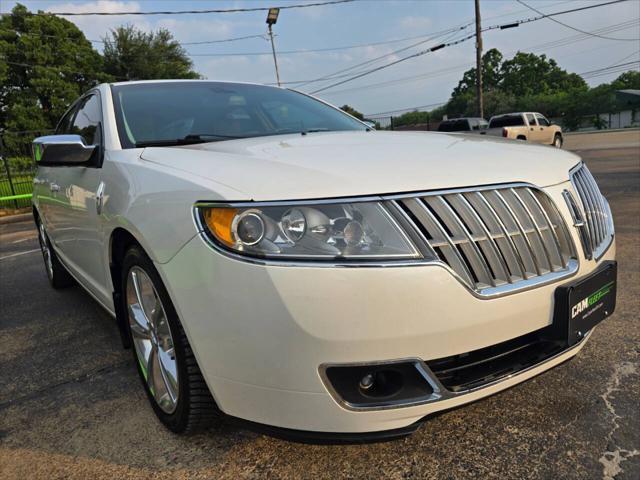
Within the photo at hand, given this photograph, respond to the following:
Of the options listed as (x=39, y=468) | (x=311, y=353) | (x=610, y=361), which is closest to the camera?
(x=311, y=353)

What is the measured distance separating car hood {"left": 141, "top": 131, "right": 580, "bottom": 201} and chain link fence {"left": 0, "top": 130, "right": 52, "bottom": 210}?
12.2 metres

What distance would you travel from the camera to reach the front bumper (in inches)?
53.5

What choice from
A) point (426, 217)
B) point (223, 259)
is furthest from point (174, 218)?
point (426, 217)

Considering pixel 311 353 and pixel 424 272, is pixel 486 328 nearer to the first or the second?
pixel 424 272

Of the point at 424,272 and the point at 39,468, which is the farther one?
the point at 39,468

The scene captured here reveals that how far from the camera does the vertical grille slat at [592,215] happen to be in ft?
6.19

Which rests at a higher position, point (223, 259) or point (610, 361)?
point (223, 259)

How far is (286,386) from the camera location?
4.74 feet

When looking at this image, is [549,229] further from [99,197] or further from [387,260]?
[99,197]

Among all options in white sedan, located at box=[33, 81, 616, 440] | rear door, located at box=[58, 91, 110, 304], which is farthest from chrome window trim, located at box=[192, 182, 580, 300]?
rear door, located at box=[58, 91, 110, 304]

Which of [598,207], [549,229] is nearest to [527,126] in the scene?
[598,207]

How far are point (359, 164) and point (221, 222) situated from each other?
1.60ft

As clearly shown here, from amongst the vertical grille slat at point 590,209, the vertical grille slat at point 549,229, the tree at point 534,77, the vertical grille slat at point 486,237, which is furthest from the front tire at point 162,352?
the tree at point 534,77

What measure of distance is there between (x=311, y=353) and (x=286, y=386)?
0.47 ft
